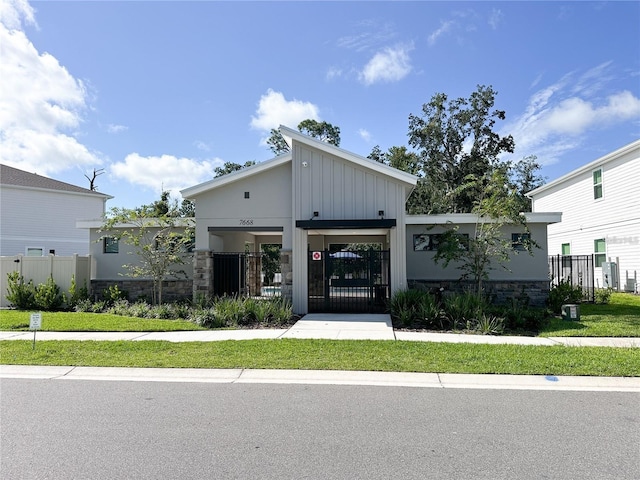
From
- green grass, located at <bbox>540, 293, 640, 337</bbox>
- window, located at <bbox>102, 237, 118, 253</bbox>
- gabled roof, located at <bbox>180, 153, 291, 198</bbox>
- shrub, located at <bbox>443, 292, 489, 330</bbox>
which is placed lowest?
green grass, located at <bbox>540, 293, 640, 337</bbox>

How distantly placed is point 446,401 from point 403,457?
191cm

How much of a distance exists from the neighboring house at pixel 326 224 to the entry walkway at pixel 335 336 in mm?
2508

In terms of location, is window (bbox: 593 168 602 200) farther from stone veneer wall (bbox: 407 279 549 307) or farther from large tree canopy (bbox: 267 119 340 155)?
large tree canopy (bbox: 267 119 340 155)

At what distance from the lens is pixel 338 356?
27.0 feet

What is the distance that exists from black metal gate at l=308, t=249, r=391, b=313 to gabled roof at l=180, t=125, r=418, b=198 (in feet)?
8.40

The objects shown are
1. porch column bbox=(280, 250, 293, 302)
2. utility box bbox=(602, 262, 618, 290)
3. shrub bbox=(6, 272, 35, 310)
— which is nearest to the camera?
porch column bbox=(280, 250, 293, 302)

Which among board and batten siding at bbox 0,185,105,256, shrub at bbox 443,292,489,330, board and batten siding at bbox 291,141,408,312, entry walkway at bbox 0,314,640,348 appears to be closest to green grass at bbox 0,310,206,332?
entry walkway at bbox 0,314,640,348

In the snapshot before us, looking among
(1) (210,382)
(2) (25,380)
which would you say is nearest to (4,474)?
(1) (210,382)

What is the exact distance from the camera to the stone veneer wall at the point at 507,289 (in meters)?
16.2

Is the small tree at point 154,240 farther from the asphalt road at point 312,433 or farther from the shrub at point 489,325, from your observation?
the shrub at point 489,325

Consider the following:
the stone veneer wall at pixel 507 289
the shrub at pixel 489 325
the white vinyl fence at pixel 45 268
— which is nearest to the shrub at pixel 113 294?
the white vinyl fence at pixel 45 268

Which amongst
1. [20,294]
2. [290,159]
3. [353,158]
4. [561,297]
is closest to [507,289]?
[561,297]

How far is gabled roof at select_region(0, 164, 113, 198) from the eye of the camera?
25600 millimetres

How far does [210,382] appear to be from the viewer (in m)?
6.89
